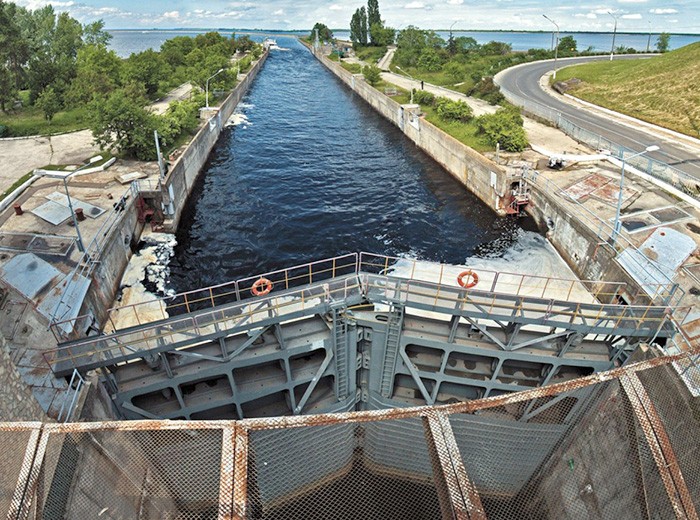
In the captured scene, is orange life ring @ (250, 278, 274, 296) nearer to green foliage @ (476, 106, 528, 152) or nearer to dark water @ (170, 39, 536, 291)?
dark water @ (170, 39, 536, 291)

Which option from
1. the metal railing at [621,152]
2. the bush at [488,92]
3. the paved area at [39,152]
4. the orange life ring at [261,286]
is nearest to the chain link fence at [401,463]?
the orange life ring at [261,286]

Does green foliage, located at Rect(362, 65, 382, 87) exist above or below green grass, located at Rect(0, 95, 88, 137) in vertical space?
above

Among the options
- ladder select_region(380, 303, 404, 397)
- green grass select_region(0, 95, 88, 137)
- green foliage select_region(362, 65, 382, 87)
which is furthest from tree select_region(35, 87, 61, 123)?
ladder select_region(380, 303, 404, 397)

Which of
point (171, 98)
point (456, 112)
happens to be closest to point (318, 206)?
point (456, 112)

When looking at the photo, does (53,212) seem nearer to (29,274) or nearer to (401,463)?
(29,274)

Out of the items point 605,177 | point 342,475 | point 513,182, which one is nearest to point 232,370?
point 342,475
